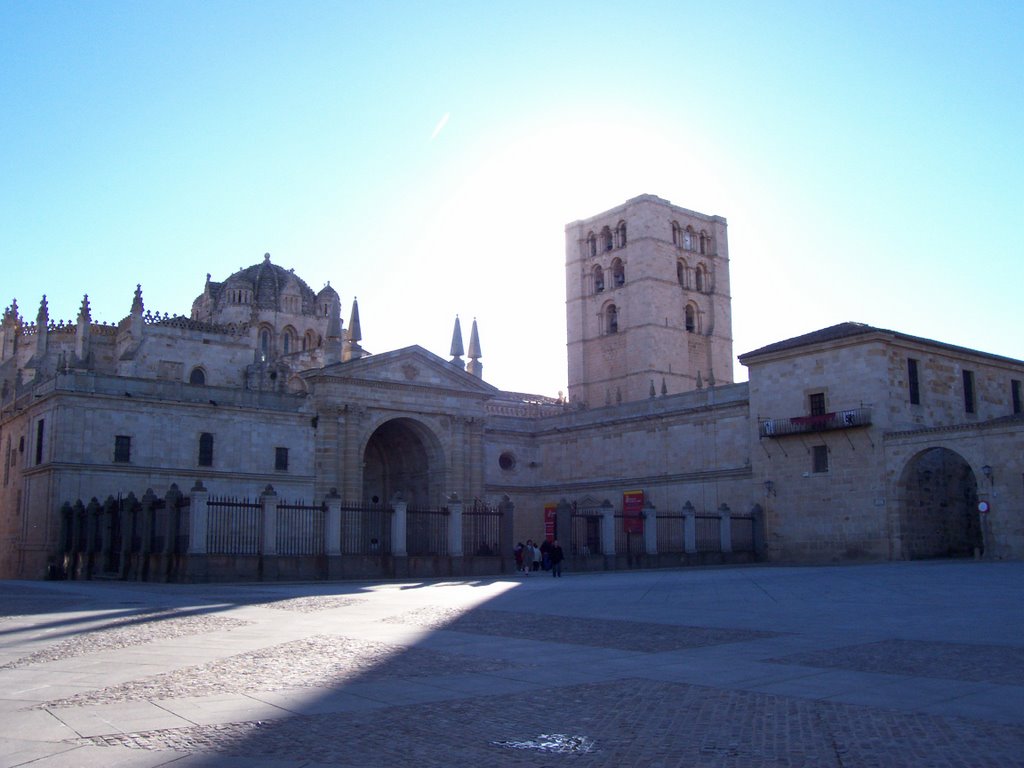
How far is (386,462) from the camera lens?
51.2 metres

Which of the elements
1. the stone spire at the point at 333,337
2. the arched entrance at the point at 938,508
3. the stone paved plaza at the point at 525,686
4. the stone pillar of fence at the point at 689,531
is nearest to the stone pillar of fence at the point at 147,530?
the stone paved plaza at the point at 525,686

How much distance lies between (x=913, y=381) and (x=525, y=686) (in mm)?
34407

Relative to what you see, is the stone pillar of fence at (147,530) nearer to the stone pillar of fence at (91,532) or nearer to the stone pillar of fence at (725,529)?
the stone pillar of fence at (91,532)

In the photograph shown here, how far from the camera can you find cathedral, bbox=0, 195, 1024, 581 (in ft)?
108

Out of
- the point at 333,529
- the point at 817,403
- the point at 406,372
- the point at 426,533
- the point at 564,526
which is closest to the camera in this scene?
the point at 333,529

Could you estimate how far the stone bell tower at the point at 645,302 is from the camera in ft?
222

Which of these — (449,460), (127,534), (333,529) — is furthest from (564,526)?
(127,534)

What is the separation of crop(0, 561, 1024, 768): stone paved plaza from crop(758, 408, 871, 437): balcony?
20771 mm

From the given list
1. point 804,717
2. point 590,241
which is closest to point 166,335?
point 590,241

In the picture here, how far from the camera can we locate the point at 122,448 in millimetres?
38281

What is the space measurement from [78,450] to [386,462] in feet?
57.4

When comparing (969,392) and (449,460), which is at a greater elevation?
(969,392)

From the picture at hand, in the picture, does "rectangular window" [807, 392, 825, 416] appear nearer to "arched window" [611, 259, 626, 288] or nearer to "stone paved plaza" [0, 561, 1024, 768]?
"stone paved plaza" [0, 561, 1024, 768]

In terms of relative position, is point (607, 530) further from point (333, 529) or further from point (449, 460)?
point (449, 460)
